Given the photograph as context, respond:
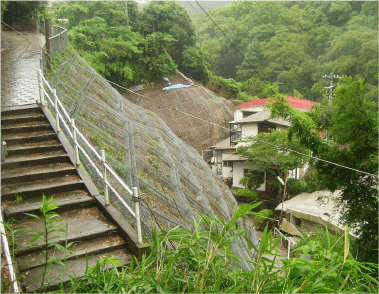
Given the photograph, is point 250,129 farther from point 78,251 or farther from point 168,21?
point 78,251

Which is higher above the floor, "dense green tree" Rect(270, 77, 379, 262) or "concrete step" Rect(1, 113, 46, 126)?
"concrete step" Rect(1, 113, 46, 126)

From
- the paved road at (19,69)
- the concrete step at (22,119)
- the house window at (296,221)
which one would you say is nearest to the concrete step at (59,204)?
the concrete step at (22,119)

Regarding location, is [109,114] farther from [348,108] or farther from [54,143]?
[348,108]

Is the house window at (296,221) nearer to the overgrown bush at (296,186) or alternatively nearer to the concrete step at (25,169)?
the overgrown bush at (296,186)

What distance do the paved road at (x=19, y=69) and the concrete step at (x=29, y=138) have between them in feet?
4.28

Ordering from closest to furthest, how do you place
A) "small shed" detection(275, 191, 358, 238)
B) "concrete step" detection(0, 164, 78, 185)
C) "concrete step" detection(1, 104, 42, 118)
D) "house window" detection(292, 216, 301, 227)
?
1. "concrete step" detection(0, 164, 78, 185)
2. "concrete step" detection(1, 104, 42, 118)
3. "small shed" detection(275, 191, 358, 238)
4. "house window" detection(292, 216, 301, 227)

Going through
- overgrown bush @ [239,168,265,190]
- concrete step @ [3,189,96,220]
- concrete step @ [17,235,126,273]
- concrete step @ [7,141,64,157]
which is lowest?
overgrown bush @ [239,168,265,190]

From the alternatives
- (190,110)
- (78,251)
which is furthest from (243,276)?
(190,110)

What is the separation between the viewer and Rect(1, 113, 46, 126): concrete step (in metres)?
5.40

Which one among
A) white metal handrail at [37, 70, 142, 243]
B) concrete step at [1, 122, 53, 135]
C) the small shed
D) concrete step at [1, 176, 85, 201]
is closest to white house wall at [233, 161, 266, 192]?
the small shed

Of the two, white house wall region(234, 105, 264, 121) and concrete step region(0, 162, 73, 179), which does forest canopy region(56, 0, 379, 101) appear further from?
concrete step region(0, 162, 73, 179)

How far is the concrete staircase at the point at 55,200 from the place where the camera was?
3.14m

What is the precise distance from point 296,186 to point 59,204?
639 inches

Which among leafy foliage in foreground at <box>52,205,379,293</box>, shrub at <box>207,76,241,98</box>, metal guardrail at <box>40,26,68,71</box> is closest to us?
leafy foliage in foreground at <box>52,205,379,293</box>
